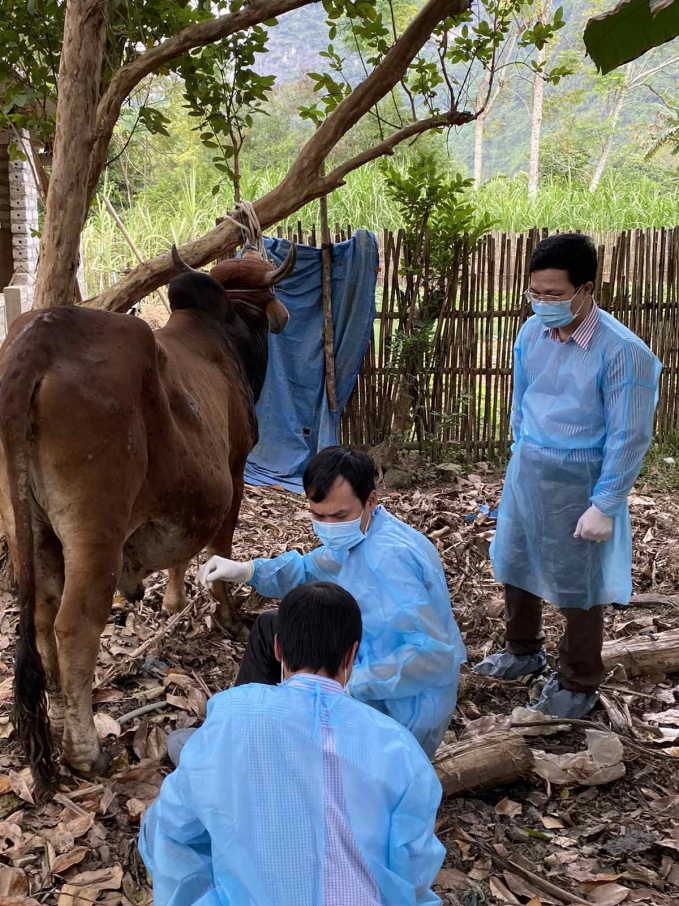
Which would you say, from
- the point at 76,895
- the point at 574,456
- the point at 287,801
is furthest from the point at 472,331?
the point at 287,801

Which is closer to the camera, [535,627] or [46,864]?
[46,864]

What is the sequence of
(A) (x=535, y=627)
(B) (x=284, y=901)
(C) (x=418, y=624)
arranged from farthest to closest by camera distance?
(A) (x=535, y=627)
(C) (x=418, y=624)
(B) (x=284, y=901)

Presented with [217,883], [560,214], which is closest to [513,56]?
[560,214]

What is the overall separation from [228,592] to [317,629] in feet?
8.29

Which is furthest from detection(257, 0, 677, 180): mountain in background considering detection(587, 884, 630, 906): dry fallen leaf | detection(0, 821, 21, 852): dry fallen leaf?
detection(0, 821, 21, 852): dry fallen leaf

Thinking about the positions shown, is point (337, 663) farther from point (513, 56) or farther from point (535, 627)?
point (513, 56)

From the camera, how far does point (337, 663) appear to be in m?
1.81

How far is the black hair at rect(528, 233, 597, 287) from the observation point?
3279mm

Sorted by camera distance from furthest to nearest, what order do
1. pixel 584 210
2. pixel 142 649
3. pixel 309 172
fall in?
1. pixel 584 210
2. pixel 309 172
3. pixel 142 649

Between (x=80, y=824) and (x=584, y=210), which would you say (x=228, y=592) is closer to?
(x=80, y=824)

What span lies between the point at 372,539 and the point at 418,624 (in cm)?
32

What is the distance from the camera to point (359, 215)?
1569 cm

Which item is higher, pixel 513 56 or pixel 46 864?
pixel 513 56

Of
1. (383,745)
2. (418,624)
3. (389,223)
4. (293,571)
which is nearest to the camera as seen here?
(383,745)
